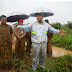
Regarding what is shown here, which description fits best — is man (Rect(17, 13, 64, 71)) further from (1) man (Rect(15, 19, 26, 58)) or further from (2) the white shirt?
(1) man (Rect(15, 19, 26, 58))

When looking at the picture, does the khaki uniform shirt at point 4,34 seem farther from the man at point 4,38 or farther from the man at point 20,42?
the man at point 20,42

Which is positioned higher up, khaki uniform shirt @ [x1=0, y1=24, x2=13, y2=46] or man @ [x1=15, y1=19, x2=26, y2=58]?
khaki uniform shirt @ [x1=0, y1=24, x2=13, y2=46]

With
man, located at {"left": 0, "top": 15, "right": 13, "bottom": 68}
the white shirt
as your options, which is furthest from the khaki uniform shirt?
the white shirt

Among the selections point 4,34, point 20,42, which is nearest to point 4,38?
point 4,34

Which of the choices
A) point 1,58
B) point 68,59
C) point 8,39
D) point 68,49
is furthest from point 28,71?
point 68,49

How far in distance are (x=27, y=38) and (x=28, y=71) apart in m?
2.18

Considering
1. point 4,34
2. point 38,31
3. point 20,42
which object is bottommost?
point 20,42

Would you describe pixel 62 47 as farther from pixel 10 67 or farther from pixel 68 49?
pixel 10 67

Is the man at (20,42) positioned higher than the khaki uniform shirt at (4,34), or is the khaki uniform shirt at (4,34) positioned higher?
the khaki uniform shirt at (4,34)

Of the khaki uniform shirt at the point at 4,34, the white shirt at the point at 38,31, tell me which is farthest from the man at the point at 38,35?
the khaki uniform shirt at the point at 4,34

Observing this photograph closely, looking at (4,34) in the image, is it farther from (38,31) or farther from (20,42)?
(20,42)

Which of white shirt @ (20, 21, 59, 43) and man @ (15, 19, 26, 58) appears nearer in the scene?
white shirt @ (20, 21, 59, 43)

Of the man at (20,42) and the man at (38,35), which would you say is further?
the man at (20,42)

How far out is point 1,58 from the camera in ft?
10.00
